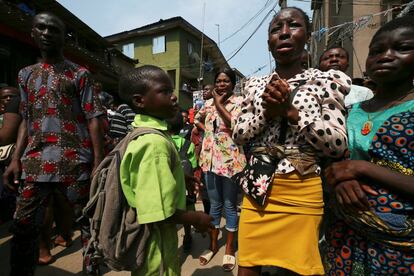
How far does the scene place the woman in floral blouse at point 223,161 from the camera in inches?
119

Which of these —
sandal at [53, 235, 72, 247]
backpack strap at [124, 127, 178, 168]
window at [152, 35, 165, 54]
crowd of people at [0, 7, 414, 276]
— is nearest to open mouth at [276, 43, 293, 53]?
crowd of people at [0, 7, 414, 276]

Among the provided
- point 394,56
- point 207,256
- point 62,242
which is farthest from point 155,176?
point 62,242

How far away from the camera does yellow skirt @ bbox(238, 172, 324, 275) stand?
1354 millimetres

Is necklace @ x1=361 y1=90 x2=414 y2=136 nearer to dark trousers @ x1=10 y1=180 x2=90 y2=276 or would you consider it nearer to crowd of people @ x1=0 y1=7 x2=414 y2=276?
crowd of people @ x1=0 y1=7 x2=414 y2=276

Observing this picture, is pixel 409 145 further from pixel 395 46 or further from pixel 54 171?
pixel 54 171

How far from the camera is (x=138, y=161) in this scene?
136 cm

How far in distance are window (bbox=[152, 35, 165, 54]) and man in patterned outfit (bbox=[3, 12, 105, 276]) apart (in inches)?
842

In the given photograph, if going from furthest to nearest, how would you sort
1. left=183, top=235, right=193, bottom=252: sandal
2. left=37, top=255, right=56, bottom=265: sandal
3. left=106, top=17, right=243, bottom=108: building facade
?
1. left=106, top=17, right=243, bottom=108: building facade
2. left=183, top=235, right=193, bottom=252: sandal
3. left=37, top=255, right=56, bottom=265: sandal

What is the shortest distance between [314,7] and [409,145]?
848 inches

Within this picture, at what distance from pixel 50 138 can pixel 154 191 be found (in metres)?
1.19

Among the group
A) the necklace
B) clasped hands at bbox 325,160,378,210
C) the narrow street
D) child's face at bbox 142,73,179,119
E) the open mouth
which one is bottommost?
the narrow street

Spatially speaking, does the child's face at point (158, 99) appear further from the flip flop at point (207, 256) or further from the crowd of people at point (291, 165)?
the flip flop at point (207, 256)

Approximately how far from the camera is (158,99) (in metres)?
1.55

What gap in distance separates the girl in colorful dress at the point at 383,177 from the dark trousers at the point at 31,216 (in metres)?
1.66
